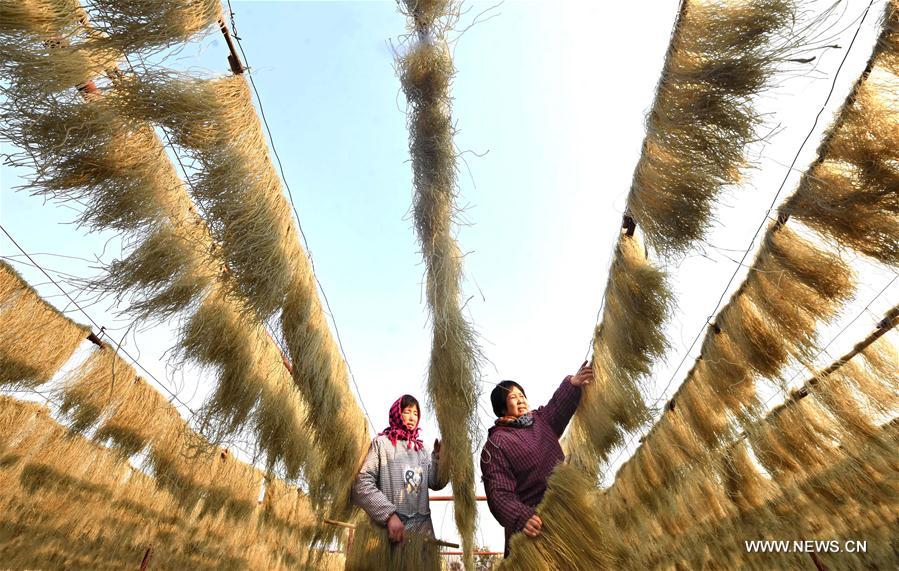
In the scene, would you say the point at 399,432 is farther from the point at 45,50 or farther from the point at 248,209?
the point at 45,50

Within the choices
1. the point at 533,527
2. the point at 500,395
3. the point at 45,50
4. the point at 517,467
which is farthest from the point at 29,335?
the point at 533,527

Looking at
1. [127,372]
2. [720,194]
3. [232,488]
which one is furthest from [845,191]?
[232,488]

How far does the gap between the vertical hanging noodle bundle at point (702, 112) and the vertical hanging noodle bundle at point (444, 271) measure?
2.56 ft

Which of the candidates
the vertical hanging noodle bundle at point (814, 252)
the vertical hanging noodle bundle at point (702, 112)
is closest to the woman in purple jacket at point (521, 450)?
the vertical hanging noodle bundle at point (814, 252)

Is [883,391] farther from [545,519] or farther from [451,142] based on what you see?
[451,142]

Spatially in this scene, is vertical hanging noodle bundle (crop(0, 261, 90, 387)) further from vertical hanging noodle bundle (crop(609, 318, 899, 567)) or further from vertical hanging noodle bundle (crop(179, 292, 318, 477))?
vertical hanging noodle bundle (crop(609, 318, 899, 567))

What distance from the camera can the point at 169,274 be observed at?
1.89m

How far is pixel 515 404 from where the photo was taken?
221 centimetres

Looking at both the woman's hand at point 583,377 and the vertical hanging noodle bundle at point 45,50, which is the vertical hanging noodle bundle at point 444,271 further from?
the vertical hanging noodle bundle at point 45,50

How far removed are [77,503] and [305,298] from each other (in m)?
2.45

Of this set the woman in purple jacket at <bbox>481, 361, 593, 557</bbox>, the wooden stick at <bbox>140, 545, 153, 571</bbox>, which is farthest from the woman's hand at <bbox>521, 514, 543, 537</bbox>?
the wooden stick at <bbox>140, 545, 153, 571</bbox>

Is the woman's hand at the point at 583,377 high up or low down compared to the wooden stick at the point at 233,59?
down

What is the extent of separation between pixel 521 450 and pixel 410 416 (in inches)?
29.9

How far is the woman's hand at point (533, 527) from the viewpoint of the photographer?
5.14 feet
